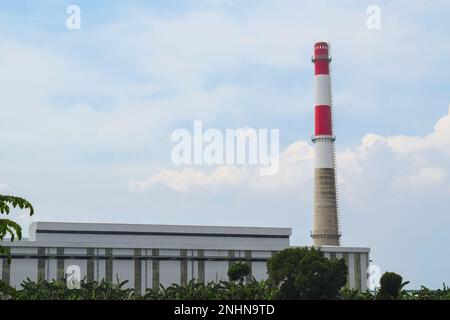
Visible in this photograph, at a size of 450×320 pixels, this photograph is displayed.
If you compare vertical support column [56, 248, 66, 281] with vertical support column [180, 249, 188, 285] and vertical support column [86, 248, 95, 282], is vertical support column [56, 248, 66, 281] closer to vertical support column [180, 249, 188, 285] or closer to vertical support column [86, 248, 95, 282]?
vertical support column [86, 248, 95, 282]

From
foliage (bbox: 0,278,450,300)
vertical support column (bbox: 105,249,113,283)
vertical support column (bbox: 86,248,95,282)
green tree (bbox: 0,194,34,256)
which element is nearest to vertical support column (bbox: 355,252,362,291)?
foliage (bbox: 0,278,450,300)

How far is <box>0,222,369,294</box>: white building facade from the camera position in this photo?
10544 centimetres

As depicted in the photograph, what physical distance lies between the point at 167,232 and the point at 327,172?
95.1 ft

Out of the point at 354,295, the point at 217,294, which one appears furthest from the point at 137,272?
the point at 354,295

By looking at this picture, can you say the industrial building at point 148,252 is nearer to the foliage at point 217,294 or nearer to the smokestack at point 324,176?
the smokestack at point 324,176

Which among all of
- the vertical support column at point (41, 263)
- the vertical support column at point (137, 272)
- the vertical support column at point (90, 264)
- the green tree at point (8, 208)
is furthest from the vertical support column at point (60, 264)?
the green tree at point (8, 208)

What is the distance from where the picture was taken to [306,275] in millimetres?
89062

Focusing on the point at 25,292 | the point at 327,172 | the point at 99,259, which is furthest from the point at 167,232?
the point at 25,292

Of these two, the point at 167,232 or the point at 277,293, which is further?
the point at 167,232

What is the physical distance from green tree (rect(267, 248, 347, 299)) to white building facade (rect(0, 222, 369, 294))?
20.2 metres

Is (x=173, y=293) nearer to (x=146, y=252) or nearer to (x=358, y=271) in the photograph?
(x=146, y=252)

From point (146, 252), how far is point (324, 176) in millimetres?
34052
